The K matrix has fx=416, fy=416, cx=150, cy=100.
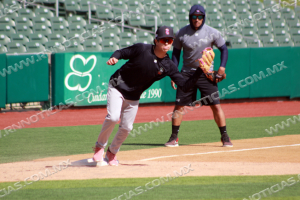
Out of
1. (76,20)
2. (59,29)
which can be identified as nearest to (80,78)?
(59,29)

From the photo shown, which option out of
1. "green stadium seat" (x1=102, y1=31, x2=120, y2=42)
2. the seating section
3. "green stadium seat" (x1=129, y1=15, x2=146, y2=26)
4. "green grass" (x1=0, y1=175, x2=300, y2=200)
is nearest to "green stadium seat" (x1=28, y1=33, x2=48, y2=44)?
the seating section

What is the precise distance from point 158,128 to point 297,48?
7.91 meters

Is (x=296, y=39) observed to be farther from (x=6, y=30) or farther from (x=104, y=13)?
(x=6, y=30)

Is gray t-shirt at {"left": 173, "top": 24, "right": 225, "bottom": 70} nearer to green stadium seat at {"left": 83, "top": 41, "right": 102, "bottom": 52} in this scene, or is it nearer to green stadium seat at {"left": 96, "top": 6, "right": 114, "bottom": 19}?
green stadium seat at {"left": 83, "top": 41, "right": 102, "bottom": 52}

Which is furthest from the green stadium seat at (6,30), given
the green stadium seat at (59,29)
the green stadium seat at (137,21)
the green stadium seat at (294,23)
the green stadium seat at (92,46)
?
the green stadium seat at (294,23)

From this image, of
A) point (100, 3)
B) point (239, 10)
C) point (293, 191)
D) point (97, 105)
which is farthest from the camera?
point (239, 10)

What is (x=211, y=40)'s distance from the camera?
262 inches

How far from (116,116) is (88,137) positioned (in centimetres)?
340

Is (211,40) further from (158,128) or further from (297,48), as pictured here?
(297,48)

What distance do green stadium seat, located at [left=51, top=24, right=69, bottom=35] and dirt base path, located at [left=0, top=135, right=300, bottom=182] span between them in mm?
10351

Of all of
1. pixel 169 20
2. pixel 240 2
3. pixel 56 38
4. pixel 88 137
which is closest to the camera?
pixel 88 137

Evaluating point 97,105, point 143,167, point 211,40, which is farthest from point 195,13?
point 97,105

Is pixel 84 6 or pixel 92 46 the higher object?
pixel 84 6

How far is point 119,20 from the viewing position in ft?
61.4
